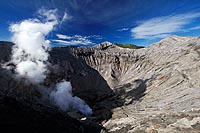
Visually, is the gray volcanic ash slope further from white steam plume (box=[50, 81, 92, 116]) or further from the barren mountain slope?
white steam plume (box=[50, 81, 92, 116])

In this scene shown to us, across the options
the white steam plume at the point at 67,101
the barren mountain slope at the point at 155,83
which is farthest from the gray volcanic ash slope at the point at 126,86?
the white steam plume at the point at 67,101

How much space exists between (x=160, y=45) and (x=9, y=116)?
201ft

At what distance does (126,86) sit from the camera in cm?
5950

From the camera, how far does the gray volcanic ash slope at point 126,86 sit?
98.4ft

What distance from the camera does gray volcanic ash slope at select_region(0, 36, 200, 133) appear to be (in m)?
30.0

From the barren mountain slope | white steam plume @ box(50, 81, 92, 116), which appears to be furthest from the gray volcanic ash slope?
white steam plume @ box(50, 81, 92, 116)

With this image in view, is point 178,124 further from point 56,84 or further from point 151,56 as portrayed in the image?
point 151,56

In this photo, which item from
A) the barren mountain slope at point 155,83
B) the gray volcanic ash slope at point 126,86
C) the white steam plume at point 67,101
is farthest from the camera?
the white steam plume at point 67,101

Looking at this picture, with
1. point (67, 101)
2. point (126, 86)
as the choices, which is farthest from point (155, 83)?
point (67, 101)

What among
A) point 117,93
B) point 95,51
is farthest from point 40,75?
point 95,51

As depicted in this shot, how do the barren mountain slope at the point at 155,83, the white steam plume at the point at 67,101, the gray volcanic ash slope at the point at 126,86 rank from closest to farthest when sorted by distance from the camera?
the gray volcanic ash slope at the point at 126,86 → the barren mountain slope at the point at 155,83 → the white steam plume at the point at 67,101

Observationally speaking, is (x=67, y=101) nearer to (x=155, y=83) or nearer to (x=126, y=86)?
(x=126, y=86)

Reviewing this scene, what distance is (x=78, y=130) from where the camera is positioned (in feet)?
87.6

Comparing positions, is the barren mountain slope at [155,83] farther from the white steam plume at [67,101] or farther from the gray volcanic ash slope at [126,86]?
the white steam plume at [67,101]
